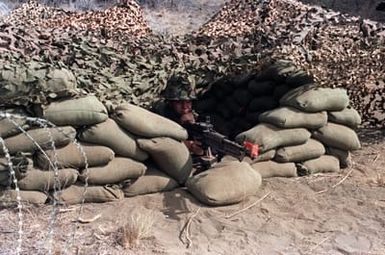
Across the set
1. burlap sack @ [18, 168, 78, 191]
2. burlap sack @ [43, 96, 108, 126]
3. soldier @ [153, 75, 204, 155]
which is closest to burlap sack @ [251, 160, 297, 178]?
soldier @ [153, 75, 204, 155]

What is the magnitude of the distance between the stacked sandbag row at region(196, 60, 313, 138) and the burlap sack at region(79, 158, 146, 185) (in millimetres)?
1541

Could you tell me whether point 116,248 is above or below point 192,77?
below

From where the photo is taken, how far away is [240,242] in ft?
15.3

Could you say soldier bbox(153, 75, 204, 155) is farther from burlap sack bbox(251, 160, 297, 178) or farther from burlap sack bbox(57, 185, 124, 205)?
burlap sack bbox(57, 185, 124, 205)

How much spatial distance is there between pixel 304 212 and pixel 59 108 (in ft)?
6.88

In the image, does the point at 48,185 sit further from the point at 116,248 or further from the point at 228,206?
the point at 228,206

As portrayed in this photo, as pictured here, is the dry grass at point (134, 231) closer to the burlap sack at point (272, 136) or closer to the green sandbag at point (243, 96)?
the burlap sack at point (272, 136)

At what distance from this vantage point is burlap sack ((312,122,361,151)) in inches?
237

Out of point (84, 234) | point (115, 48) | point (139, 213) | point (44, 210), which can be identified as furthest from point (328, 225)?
point (115, 48)

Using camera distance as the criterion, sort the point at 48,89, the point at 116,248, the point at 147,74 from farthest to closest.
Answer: the point at 147,74
the point at 48,89
the point at 116,248

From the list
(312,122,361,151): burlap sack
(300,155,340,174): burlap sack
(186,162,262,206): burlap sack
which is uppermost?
(312,122,361,151): burlap sack

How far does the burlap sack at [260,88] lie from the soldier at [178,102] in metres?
0.75

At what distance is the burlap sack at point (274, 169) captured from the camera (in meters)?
5.73

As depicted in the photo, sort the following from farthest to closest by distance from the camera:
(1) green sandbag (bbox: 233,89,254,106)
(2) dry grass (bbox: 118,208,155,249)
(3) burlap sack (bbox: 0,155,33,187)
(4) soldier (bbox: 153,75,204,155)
Answer: (1) green sandbag (bbox: 233,89,254,106) → (4) soldier (bbox: 153,75,204,155) → (3) burlap sack (bbox: 0,155,33,187) → (2) dry grass (bbox: 118,208,155,249)
